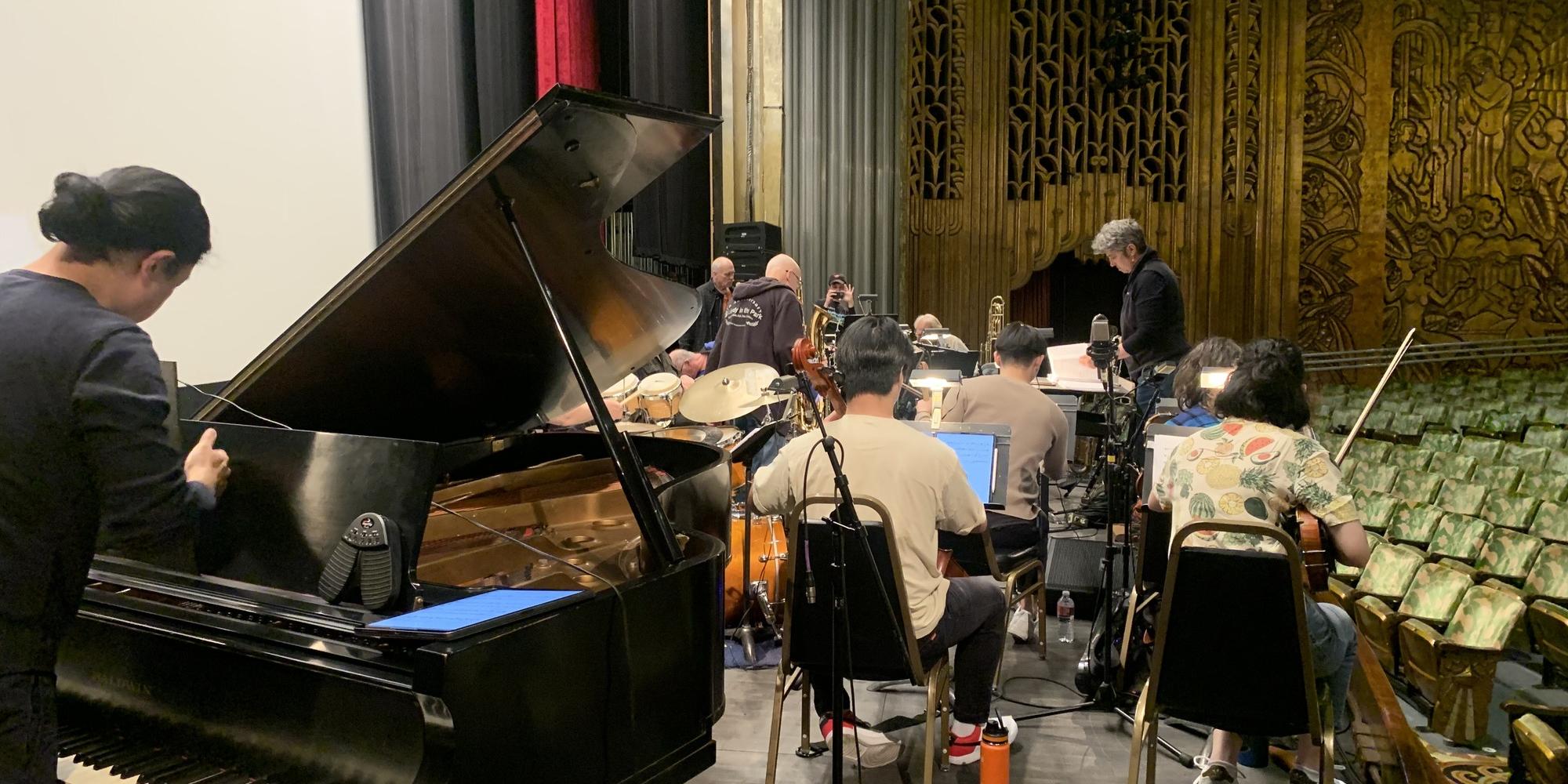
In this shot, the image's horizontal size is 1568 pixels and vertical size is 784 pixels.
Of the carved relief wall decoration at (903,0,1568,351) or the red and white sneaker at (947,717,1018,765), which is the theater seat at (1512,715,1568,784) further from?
the carved relief wall decoration at (903,0,1568,351)

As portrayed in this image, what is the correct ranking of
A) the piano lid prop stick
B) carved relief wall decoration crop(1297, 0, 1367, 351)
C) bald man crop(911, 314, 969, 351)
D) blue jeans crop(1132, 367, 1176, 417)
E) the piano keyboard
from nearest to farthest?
the piano keyboard, the piano lid prop stick, blue jeans crop(1132, 367, 1176, 417), bald man crop(911, 314, 969, 351), carved relief wall decoration crop(1297, 0, 1367, 351)

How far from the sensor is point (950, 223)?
10945 millimetres

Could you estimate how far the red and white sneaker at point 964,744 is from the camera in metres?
3.09

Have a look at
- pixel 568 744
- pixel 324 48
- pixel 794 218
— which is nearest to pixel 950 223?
pixel 794 218

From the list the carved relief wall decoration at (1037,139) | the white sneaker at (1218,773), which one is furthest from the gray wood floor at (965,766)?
the carved relief wall decoration at (1037,139)

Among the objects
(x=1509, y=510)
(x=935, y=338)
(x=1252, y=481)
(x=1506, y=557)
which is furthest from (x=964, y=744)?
(x=935, y=338)

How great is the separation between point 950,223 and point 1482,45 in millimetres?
6400

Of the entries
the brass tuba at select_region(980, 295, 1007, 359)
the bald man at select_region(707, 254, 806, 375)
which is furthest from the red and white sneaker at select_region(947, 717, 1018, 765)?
the brass tuba at select_region(980, 295, 1007, 359)

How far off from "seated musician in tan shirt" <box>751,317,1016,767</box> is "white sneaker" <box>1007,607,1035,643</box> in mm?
1456

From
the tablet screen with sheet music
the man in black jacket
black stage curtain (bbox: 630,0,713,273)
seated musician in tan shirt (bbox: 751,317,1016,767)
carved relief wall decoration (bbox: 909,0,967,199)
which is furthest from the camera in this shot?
carved relief wall decoration (bbox: 909,0,967,199)

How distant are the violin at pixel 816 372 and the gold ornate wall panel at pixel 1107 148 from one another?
8069 millimetres

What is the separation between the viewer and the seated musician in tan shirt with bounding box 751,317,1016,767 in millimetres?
2662

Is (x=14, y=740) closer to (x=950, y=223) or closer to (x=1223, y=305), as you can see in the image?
(x=950, y=223)

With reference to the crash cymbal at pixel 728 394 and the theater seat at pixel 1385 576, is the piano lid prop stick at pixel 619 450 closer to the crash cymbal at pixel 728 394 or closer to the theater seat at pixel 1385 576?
the crash cymbal at pixel 728 394
